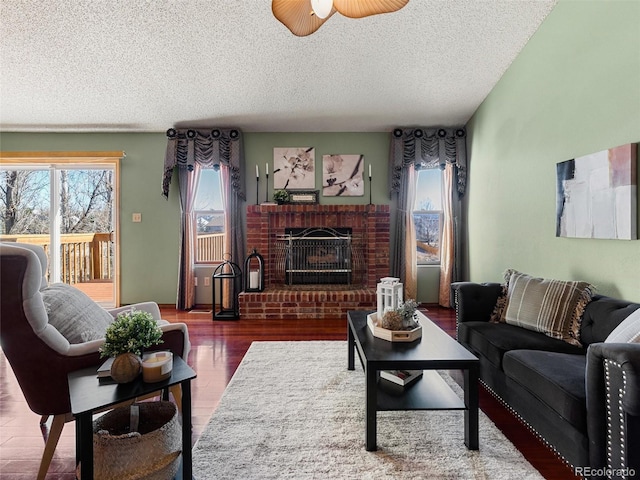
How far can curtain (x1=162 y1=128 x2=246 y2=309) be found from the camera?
4.75 meters

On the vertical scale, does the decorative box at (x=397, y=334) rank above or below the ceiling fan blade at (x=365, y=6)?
below

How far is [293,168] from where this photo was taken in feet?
16.2

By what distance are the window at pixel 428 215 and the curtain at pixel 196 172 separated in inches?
100

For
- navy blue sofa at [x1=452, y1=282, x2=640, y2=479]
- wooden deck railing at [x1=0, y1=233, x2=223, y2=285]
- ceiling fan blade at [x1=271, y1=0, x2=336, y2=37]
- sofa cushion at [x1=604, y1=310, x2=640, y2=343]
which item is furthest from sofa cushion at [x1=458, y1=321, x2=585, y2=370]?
wooden deck railing at [x1=0, y1=233, x2=223, y2=285]

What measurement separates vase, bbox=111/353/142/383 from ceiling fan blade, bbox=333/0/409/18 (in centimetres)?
175

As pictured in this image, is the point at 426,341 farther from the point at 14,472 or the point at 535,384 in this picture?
the point at 14,472

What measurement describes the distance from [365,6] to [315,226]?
3.37 meters

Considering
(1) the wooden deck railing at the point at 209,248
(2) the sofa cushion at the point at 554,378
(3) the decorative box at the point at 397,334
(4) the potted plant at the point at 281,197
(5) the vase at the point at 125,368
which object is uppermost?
(4) the potted plant at the point at 281,197

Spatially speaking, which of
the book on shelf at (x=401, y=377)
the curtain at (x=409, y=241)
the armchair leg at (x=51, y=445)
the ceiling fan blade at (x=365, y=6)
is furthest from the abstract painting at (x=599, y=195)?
the armchair leg at (x=51, y=445)

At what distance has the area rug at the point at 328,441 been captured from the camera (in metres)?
1.53

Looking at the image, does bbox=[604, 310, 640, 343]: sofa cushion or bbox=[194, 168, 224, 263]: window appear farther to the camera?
bbox=[194, 168, 224, 263]: window

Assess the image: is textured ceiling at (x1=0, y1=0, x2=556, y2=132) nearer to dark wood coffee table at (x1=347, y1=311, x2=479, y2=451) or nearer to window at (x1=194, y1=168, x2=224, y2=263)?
window at (x1=194, y1=168, x2=224, y2=263)

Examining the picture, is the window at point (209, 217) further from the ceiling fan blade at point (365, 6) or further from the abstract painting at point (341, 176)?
the ceiling fan blade at point (365, 6)

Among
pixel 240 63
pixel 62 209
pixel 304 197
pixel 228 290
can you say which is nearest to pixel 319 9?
pixel 240 63
